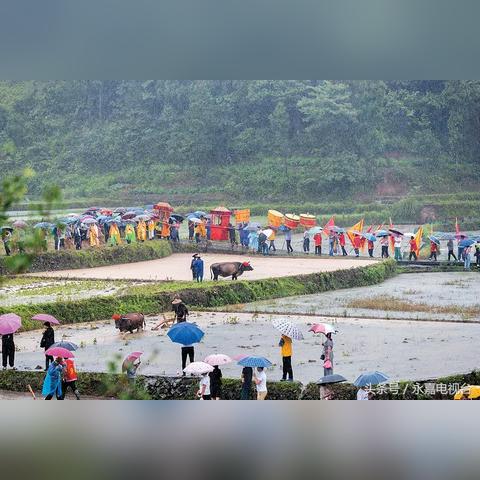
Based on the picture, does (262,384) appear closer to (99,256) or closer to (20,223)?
(99,256)

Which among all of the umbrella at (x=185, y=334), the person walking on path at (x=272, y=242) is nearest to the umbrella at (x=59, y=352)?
the umbrella at (x=185, y=334)

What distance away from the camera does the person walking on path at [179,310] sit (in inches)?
413

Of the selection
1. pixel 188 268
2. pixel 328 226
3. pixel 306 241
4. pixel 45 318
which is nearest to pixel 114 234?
pixel 188 268

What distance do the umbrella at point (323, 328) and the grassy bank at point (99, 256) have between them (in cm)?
175

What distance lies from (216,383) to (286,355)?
0.75 metres

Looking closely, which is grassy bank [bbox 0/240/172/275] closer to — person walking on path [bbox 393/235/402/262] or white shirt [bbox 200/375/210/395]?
white shirt [bbox 200/375/210/395]

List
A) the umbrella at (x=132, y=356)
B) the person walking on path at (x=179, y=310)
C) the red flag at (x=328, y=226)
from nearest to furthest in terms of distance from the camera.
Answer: the umbrella at (x=132, y=356) < the person walking on path at (x=179, y=310) < the red flag at (x=328, y=226)

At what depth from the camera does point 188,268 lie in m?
10.9

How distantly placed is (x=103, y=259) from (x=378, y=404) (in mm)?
3356

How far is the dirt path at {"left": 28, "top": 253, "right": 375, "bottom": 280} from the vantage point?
10.9 m

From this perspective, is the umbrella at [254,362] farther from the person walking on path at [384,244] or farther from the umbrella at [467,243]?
the umbrella at [467,243]

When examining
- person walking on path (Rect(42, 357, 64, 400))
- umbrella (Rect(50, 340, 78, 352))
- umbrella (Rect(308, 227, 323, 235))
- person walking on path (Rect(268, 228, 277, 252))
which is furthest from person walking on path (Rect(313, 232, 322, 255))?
person walking on path (Rect(42, 357, 64, 400))
